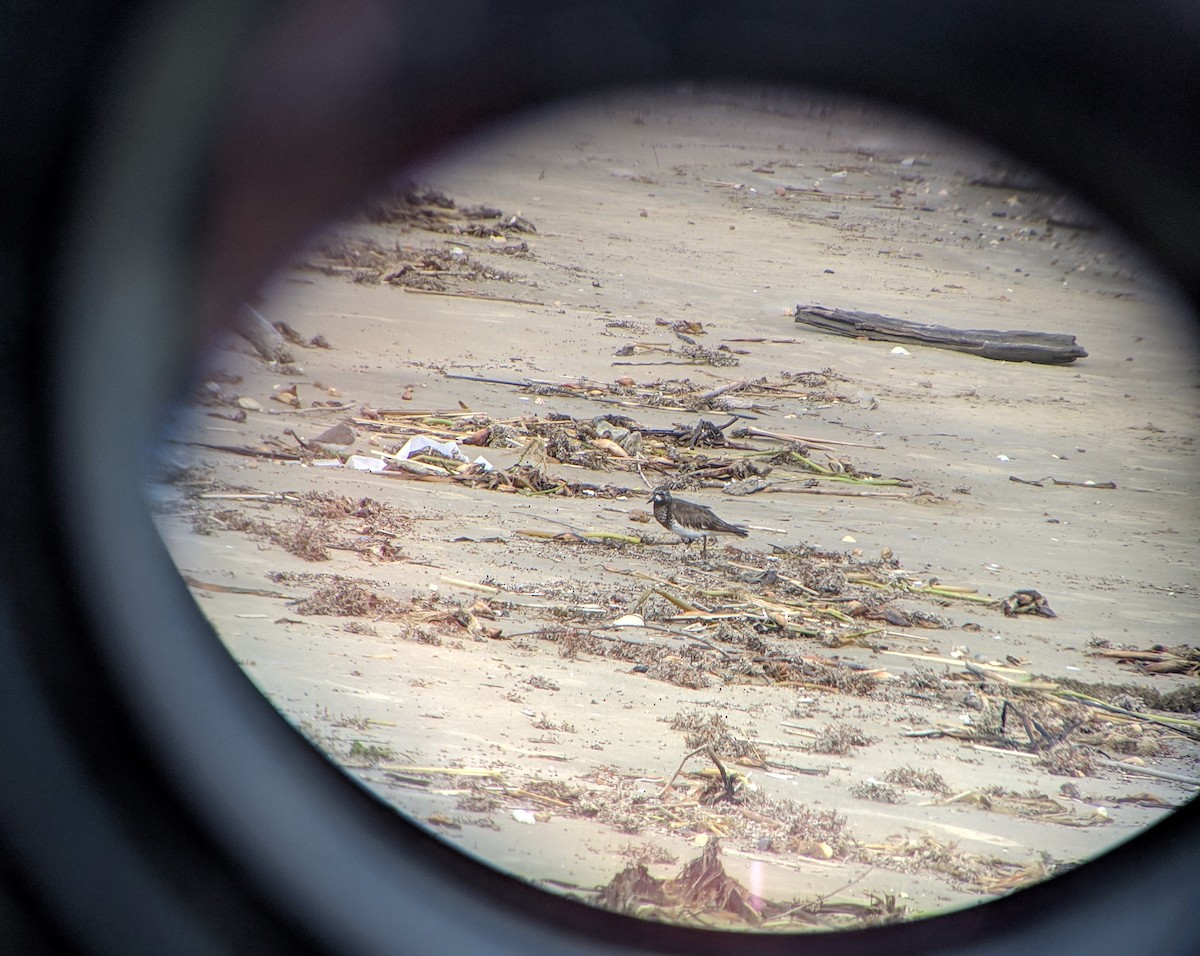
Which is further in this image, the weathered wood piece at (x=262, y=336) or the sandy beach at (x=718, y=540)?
the weathered wood piece at (x=262, y=336)

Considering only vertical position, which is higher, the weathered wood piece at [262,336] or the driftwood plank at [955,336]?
the driftwood plank at [955,336]

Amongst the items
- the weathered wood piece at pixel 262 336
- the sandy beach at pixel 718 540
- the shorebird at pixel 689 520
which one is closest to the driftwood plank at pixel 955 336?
the sandy beach at pixel 718 540

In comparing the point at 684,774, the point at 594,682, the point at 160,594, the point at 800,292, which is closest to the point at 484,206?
the point at 800,292

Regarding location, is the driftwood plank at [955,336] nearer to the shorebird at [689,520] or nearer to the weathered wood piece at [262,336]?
the shorebird at [689,520]

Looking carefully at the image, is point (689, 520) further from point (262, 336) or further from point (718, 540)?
point (262, 336)

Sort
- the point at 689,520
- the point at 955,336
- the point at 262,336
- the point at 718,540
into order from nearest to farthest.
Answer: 1. the point at 718,540
2. the point at 689,520
3. the point at 262,336
4. the point at 955,336

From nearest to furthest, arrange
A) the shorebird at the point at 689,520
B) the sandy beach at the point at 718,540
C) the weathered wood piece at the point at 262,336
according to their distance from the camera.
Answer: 1. the sandy beach at the point at 718,540
2. the shorebird at the point at 689,520
3. the weathered wood piece at the point at 262,336

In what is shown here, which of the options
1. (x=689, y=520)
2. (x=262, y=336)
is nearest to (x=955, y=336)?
(x=689, y=520)
